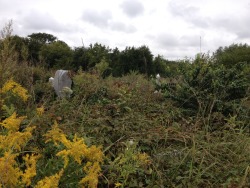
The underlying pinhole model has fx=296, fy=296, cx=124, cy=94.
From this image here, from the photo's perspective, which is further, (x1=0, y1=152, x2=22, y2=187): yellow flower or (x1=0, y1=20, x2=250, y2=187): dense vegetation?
(x1=0, y1=20, x2=250, y2=187): dense vegetation

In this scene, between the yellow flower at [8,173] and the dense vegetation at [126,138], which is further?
the dense vegetation at [126,138]

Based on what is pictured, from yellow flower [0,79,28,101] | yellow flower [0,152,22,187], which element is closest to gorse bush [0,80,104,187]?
yellow flower [0,152,22,187]

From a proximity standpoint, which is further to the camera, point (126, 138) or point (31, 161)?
point (126, 138)

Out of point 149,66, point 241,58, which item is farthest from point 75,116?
point 241,58

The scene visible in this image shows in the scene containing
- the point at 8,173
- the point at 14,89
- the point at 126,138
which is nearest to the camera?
the point at 8,173

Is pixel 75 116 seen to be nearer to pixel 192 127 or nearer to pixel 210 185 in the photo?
pixel 192 127

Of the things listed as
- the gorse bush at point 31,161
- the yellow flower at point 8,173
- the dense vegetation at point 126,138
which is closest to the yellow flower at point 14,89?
the dense vegetation at point 126,138

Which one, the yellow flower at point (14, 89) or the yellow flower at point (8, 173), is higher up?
the yellow flower at point (14, 89)

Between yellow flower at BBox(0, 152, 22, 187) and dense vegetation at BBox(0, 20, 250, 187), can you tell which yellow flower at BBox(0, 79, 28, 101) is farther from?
yellow flower at BBox(0, 152, 22, 187)

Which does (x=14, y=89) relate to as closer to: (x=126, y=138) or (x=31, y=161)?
(x=126, y=138)

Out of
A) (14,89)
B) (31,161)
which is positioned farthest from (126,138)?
(14,89)

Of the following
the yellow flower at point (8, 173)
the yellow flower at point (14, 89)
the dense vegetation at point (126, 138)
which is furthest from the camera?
the yellow flower at point (14, 89)

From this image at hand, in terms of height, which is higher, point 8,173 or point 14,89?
point 14,89

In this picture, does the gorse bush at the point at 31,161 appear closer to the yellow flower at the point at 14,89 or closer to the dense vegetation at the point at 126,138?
the dense vegetation at the point at 126,138
